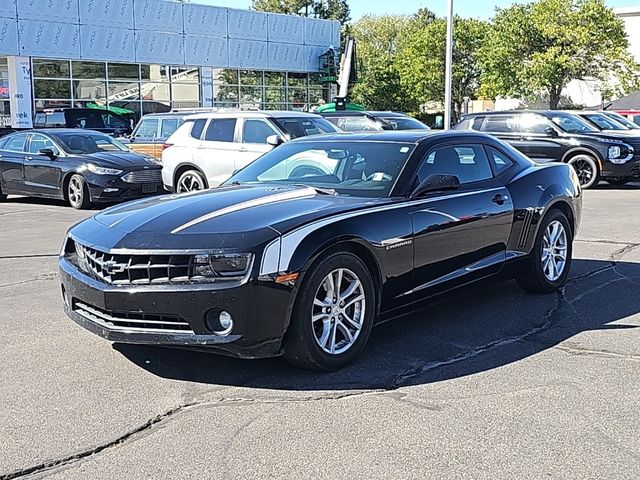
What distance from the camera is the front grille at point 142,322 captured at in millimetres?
4422

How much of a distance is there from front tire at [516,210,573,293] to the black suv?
8.95 metres

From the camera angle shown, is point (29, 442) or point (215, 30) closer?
point (29, 442)

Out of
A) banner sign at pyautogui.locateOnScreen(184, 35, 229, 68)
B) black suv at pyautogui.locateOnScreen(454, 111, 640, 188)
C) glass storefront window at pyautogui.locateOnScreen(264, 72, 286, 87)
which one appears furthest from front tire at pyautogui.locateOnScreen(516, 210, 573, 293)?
glass storefront window at pyautogui.locateOnScreen(264, 72, 286, 87)

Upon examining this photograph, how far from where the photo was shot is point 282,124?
13211mm

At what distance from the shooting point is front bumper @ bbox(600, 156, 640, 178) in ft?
52.2

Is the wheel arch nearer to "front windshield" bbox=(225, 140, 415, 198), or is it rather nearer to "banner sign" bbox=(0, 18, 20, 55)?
"front windshield" bbox=(225, 140, 415, 198)

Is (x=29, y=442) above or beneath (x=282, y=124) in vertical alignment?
beneath

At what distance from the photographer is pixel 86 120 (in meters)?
23.2

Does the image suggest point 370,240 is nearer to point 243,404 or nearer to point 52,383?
point 243,404

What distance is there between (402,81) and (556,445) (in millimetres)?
45754

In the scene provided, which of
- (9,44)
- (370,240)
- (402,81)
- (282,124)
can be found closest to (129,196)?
(282,124)

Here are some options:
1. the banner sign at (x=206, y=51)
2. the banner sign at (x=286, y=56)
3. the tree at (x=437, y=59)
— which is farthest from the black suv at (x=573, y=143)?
the tree at (x=437, y=59)

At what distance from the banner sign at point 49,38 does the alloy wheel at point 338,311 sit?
2604 centimetres

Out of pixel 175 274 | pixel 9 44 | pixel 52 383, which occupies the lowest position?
pixel 52 383
